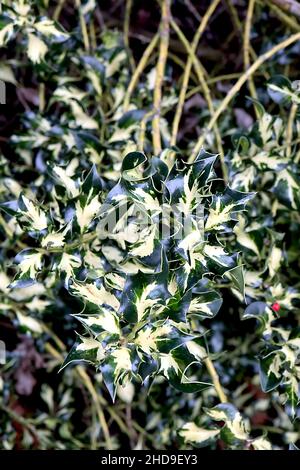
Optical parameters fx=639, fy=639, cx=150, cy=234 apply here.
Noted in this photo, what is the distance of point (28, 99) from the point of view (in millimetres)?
1374

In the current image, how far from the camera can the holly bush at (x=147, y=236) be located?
2.47 feet

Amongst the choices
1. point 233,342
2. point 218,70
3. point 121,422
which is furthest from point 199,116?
point 121,422

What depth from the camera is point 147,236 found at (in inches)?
29.7

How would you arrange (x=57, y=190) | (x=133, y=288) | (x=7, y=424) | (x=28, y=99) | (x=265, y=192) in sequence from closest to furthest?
(x=133, y=288) < (x=57, y=190) < (x=265, y=192) < (x=7, y=424) < (x=28, y=99)

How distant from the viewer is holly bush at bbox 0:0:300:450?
754 millimetres

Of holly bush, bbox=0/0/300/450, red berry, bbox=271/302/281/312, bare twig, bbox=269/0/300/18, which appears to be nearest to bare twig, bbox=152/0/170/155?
holly bush, bbox=0/0/300/450

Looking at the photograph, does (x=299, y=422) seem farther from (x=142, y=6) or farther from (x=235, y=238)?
(x=142, y=6)

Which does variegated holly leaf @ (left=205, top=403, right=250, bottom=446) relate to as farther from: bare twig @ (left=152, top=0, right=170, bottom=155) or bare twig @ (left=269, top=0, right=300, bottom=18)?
bare twig @ (left=269, top=0, right=300, bottom=18)

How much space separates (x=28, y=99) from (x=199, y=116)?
37 cm

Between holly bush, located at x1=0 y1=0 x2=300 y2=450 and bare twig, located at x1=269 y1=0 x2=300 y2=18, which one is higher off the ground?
bare twig, located at x1=269 y1=0 x2=300 y2=18

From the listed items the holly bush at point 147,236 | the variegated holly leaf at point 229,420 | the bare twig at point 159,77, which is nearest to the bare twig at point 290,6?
the holly bush at point 147,236

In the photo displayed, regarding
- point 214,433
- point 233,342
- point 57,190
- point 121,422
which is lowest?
point 121,422

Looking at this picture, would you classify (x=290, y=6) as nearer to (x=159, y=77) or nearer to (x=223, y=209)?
(x=159, y=77)

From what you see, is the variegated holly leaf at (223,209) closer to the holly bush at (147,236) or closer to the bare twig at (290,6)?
the holly bush at (147,236)
